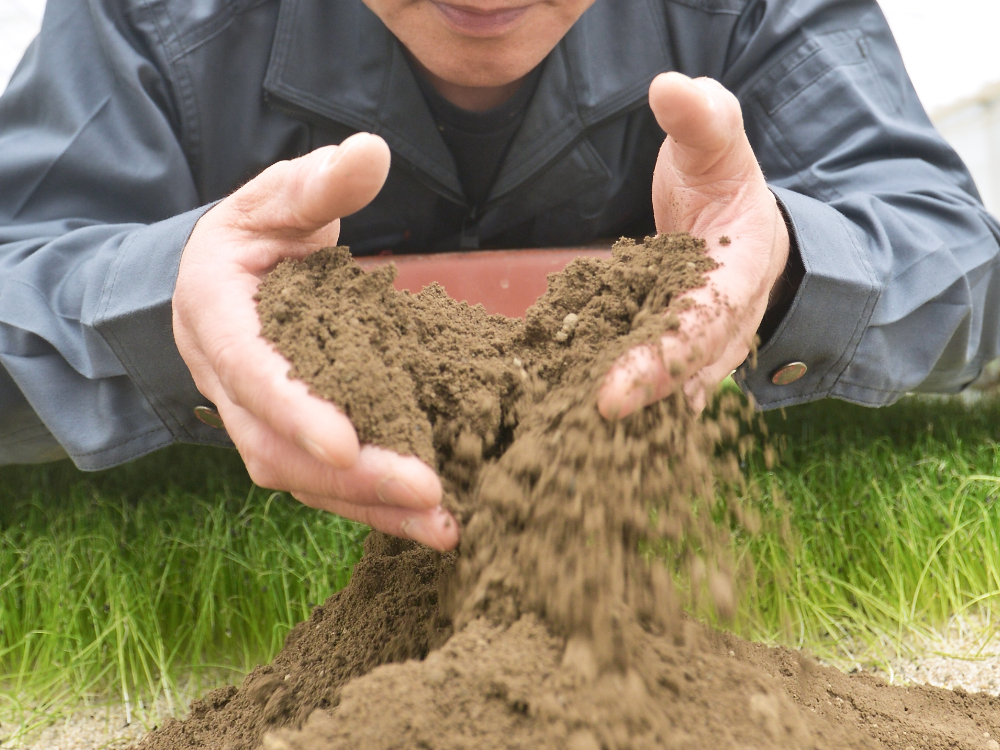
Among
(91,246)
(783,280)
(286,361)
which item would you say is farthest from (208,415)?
(783,280)

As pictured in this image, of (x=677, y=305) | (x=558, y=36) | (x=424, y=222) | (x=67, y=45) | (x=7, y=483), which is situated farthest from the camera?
(x=7, y=483)

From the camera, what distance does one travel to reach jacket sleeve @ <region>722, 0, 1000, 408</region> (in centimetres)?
118

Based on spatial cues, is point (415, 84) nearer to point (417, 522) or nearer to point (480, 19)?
point (480, 19)

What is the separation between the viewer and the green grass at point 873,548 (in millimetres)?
1412

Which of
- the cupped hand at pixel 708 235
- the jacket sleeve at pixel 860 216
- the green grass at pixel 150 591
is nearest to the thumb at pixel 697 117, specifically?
the cupped hand at pixel 708 235

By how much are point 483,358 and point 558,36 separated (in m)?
0.70

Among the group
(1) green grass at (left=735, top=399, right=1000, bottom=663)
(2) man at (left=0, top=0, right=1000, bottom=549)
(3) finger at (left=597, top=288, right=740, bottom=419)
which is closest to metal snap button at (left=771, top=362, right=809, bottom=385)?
(2) man at (left=0, top=0, right=1000, bottom=549)

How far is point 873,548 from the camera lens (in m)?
1.54

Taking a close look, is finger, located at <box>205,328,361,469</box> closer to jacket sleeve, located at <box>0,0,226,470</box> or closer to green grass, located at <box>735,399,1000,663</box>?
jacket sleeve, located at <box>0,0,226,470</box>

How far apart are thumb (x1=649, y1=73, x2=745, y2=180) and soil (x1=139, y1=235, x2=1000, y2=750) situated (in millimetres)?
116

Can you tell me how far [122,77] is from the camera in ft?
4.49

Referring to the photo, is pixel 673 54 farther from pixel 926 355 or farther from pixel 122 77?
pixel 122 77

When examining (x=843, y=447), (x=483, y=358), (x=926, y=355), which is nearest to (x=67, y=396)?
(x=483, y=358)

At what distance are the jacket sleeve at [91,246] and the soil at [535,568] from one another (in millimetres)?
412
